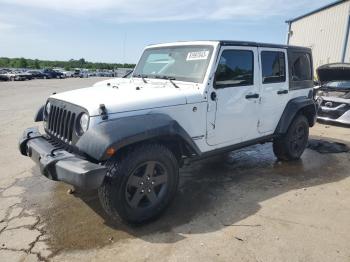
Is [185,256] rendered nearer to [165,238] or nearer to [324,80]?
[165,238]

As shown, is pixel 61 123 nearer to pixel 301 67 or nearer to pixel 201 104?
pixel 201 104

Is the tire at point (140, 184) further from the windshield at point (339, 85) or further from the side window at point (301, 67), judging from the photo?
the windshield at point (339, 85)

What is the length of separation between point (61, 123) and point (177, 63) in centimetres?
169

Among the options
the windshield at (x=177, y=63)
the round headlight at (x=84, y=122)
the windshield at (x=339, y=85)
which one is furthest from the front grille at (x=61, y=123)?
the windshield at (x=339, y=85)

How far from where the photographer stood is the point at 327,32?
1845 centimetres

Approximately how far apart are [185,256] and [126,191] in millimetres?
847

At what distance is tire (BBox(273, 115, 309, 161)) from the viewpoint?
5648mm

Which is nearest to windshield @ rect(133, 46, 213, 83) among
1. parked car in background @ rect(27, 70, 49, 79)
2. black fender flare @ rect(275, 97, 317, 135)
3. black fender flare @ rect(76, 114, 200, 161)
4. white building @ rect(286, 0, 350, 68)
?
black fender flare @ rect(76, 114, 200, 161)

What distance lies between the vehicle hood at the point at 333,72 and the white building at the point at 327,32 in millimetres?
7515

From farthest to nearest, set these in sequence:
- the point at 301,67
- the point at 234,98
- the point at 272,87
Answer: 1. the point at 301,67
2. the point at 272,87
3. the point at 234,98

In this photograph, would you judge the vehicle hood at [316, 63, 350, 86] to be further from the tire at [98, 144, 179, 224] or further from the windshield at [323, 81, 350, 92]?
the tire at [98, 144, 179, 224]

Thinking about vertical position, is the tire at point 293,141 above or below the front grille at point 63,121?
below

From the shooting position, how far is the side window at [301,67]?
18.2 feet

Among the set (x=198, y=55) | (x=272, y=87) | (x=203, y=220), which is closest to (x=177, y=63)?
(x=198, y=55)
